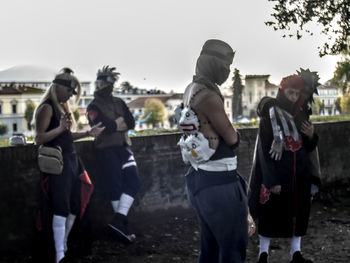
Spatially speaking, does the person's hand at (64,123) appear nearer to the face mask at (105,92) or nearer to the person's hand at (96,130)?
the person's hand at (96,130)

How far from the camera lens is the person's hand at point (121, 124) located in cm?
630

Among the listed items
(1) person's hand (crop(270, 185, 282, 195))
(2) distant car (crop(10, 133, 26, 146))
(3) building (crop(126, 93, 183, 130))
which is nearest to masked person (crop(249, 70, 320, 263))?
(1) person's hand (crop(270, 185, 282, 195))

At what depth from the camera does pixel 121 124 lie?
20.8 ft

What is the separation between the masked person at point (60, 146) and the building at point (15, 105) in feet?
468

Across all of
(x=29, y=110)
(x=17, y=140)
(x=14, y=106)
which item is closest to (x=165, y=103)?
(x=29, y=110)

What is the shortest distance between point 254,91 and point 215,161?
475ft

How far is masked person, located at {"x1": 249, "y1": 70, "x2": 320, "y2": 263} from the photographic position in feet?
17.5

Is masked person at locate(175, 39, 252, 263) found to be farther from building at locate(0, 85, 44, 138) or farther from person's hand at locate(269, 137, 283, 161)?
building at locate(0, 85, 44, 138)

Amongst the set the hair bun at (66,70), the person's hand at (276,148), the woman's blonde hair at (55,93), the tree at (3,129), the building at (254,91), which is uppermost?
the building at (254,91)

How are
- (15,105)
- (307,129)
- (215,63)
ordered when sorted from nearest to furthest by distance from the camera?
(215,63)
(307,129)
(15,105)

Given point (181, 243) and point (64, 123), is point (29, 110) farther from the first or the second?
point (64, 123)

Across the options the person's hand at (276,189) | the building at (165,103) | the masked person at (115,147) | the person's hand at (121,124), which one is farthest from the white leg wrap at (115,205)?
the building at (165,103)

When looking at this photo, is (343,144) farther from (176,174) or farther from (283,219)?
(283,219)

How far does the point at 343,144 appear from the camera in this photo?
33.4 feet
